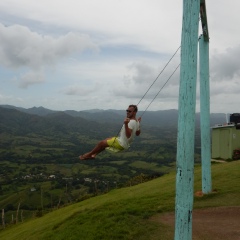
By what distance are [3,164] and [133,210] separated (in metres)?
165

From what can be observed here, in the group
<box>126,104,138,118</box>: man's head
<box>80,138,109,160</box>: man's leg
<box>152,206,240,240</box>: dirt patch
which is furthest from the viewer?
<box>152,206,240,240</box>: dirt patch

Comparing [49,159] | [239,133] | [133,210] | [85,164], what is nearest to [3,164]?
[49,159]

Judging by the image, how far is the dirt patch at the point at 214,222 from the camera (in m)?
9.49

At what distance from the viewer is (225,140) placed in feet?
97.3

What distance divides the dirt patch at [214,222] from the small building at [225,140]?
17.8 meters

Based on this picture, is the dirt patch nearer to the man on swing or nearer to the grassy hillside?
the grassy hillside

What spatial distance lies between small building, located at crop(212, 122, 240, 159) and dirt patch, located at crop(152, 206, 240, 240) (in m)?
17.8

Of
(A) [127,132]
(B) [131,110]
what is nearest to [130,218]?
(A) [127,132]

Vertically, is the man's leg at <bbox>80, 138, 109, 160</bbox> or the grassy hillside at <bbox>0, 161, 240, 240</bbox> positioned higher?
the man's leg at <bbox>80, 138, 109, 160</bbox>

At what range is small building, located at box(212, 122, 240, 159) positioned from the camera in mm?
28705

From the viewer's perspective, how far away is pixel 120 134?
8438 millimetres

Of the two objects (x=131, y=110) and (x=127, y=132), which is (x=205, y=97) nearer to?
(x=131, y=110)

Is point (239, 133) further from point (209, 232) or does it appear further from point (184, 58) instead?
point (184, 58)

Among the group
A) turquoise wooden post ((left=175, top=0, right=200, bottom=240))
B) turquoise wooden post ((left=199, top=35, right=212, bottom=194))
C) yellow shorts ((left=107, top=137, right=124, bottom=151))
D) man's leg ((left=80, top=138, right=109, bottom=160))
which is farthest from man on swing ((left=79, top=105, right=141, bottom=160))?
turquoise wooden post ((left=199, top=35, right=212, bottom=194))
